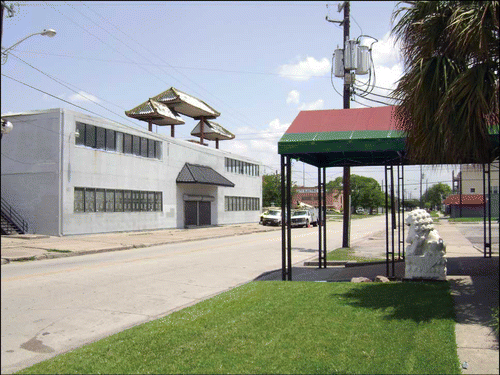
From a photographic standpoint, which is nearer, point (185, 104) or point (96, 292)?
point (96, 292)

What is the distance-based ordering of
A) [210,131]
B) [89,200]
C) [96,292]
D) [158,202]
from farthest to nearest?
[210,131]
[158,202]
[89,200]
[96,292]

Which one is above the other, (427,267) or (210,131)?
(210,131)

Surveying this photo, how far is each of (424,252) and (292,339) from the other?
4.56 m

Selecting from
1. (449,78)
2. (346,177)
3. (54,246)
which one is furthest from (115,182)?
(449,78)

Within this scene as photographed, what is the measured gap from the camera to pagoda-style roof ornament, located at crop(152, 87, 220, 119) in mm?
40031

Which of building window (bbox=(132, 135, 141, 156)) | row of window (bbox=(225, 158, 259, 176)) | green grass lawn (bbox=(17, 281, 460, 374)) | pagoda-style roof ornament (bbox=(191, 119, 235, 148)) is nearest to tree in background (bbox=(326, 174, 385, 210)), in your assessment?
row of window (bbox=(225, 158, 259, 176))

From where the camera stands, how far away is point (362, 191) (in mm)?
119375

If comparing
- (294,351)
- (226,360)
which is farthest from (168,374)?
(294,351)

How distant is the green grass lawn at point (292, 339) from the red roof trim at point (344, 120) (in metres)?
3.38

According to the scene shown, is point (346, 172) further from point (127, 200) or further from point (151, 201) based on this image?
point (151, 201)

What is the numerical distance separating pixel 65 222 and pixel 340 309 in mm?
20798

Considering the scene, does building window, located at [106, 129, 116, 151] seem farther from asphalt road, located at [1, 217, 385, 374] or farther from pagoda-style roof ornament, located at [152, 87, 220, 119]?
asphalt road, located at [1, 217, 385, 374]

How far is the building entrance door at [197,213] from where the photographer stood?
3809 centimetres

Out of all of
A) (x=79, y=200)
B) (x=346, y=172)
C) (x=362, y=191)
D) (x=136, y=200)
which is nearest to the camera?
(x=346, y=172)
